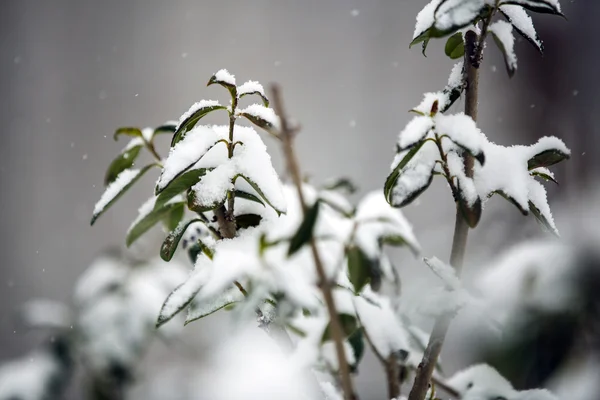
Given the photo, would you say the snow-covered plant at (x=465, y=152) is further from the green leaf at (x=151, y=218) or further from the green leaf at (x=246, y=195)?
the green leaf at (x=151, y=218)

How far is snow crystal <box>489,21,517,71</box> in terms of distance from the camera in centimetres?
46

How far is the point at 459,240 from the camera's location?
477mm

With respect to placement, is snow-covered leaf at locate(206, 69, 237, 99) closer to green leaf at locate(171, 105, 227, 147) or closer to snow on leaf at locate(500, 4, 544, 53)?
green leaf at locate(171, 105, 227, 147)

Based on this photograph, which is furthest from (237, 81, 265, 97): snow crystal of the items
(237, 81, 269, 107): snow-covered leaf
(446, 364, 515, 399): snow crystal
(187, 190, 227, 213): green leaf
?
(446, 364, 515, 399): snow crystal

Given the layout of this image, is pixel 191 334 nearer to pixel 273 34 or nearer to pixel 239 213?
pixel 239 213

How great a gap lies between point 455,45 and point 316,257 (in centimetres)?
34

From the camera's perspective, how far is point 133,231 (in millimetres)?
576

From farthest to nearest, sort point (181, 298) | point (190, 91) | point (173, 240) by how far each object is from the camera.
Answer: point (190, 91) < point (173, 240) < point (181, 298)

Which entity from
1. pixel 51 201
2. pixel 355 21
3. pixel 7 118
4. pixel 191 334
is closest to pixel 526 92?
pixel 355 21

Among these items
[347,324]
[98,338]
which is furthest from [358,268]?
[98,338]

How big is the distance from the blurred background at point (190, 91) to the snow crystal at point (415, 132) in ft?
5.74

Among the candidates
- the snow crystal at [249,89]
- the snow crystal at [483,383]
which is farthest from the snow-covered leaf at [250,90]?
the snow crystal at [483,383]

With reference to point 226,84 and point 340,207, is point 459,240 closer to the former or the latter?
point 340,207

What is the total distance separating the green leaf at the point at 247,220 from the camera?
533 mm
